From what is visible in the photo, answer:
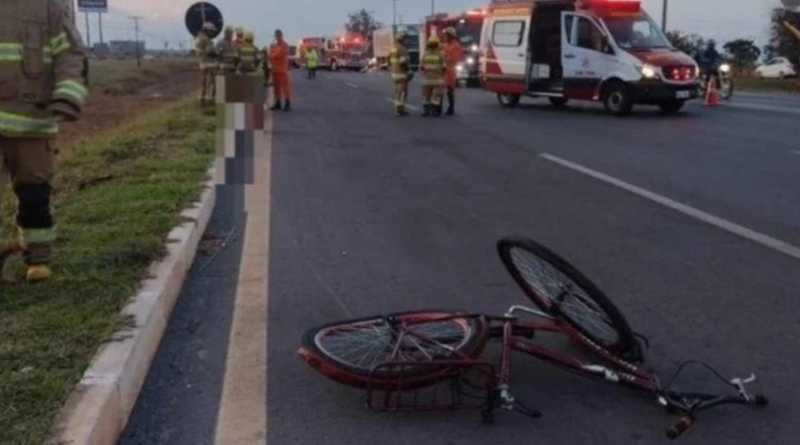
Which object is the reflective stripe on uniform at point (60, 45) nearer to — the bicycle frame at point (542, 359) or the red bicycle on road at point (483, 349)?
the red bicycle on road at point (483, 349)

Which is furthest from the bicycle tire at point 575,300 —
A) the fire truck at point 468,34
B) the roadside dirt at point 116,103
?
the fire truck at point 468,34

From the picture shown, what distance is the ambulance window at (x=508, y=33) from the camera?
2297 cm

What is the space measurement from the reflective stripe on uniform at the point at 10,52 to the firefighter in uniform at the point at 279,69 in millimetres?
16009

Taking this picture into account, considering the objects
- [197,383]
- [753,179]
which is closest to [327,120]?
[753,179]

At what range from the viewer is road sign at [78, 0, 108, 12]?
857 inches

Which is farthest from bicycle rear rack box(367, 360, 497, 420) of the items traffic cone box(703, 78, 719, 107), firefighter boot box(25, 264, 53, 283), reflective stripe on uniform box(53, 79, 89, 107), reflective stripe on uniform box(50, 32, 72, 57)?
traffic cone box(703, 78, 719, 107)

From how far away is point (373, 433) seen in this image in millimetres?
3787

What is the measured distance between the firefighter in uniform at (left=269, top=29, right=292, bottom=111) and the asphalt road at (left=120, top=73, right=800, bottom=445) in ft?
23.2

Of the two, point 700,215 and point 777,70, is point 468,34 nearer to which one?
point 777,70

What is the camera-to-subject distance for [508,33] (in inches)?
922

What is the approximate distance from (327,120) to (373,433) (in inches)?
605

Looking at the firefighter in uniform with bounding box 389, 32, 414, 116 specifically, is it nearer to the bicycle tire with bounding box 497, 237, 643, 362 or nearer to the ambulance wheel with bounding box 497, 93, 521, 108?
the ambulance wheel with bounding box 497, 93, 521, 108

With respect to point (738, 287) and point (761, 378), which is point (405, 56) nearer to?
point (738, 287)

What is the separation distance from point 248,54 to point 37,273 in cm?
1518
